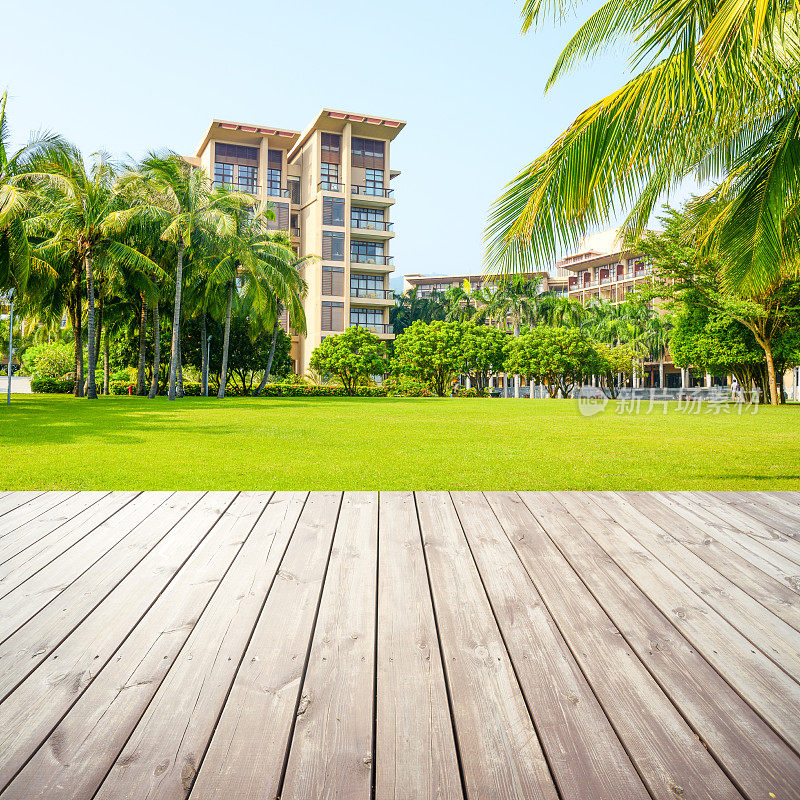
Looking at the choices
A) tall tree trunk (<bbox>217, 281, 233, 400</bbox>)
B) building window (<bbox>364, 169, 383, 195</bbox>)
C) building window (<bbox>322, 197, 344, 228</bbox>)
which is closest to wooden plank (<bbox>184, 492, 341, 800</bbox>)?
tall tree trunk (<bbox>217, 281, 233, 400</bbox>)

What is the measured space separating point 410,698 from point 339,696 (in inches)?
7.3

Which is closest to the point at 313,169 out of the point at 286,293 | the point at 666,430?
the point at 286,293

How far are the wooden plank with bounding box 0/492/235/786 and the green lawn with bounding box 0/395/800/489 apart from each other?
2.78m

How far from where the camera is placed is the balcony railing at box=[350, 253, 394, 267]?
42500 millimetres

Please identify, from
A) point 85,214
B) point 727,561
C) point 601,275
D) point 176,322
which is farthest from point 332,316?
point 727,561

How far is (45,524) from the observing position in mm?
3479

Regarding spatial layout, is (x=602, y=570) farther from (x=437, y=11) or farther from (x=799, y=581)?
(x=437, y=11)

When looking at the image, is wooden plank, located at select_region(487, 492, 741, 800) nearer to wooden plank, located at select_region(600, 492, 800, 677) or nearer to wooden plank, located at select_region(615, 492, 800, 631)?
wooden plank, located at select_region(600, 492, 800, 677)

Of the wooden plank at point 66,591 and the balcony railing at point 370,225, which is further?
the balcony railing at point 370,225

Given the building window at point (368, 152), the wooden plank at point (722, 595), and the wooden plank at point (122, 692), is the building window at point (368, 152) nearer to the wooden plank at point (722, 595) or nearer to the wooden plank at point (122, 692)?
the wooden plank at point (722, 595)

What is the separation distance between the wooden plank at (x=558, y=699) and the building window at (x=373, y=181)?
42.1 m

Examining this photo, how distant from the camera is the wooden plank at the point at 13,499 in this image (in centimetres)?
386

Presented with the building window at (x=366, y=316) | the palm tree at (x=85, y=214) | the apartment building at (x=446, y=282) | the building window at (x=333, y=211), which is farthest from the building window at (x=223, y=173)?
the apartment building at (x=446, y=282)

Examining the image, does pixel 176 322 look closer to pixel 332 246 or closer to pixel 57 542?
pixel 332 246
